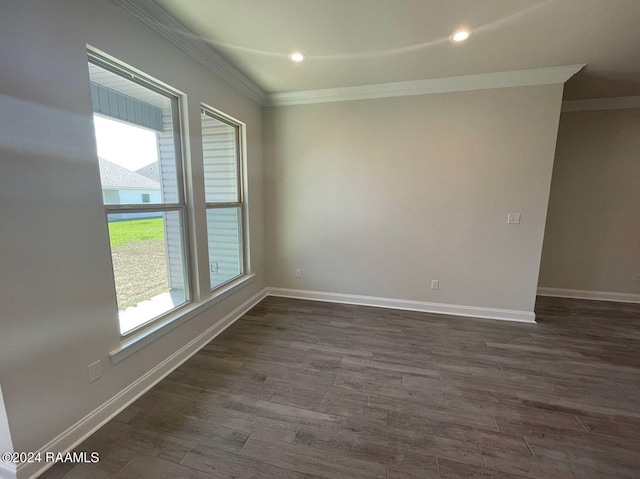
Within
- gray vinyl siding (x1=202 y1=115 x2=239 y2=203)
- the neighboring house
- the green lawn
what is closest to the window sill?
the green lawn

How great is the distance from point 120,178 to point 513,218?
12.6 feet

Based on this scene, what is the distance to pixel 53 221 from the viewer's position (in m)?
1.36

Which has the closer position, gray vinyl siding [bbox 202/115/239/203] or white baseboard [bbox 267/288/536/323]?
gray vinyl siding [bbox 202/115/239/203]

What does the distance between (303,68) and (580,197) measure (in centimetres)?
419

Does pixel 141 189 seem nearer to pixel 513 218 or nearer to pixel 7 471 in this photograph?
pixel 7 471

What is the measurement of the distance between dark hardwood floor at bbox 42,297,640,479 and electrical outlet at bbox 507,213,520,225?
4.01 feet

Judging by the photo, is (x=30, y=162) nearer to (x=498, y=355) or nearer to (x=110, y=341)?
(x=110, y=341)

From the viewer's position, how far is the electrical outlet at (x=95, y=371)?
1.59m

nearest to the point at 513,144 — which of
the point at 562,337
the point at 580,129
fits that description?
the point at 580,129

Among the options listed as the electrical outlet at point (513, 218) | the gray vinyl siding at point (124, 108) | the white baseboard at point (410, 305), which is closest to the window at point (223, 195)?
the gray vinyl siding at point (124, 108)

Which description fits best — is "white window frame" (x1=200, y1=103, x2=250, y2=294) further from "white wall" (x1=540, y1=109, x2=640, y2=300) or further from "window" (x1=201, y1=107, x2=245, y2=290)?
"white wall" (x1=540, y1=109, x2=640, y2=300)

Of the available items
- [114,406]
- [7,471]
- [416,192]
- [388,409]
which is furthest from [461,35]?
[7,471]

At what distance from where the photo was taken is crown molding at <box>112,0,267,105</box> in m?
1.74

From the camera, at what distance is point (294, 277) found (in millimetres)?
3859
